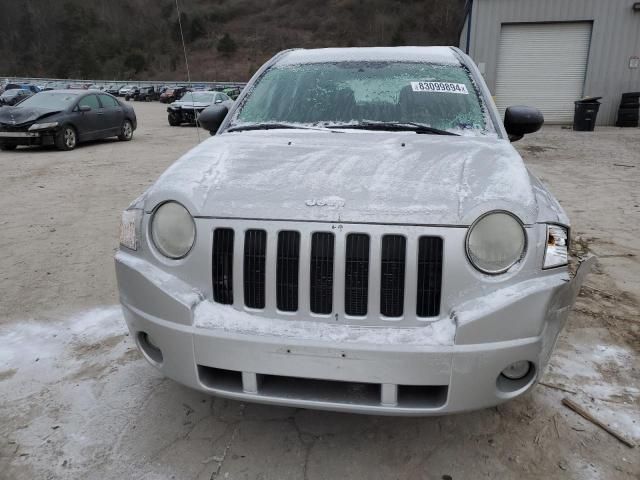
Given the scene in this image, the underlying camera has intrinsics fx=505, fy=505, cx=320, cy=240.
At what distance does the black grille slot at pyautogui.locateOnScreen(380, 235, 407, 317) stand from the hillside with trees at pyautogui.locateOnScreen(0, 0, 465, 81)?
8732 centimetres

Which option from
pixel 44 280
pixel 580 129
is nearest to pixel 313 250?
pixel 44 280

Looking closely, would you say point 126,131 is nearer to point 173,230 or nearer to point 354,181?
point 173,230

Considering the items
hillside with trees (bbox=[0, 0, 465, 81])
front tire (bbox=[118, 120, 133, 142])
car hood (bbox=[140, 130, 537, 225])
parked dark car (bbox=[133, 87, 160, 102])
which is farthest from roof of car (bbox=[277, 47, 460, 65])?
hillside with trees (bbox=[0, 0, 465, 81])

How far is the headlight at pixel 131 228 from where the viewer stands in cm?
233

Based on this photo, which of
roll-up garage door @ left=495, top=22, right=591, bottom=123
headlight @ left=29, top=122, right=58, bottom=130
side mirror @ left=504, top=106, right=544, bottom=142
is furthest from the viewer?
roll-up garage door @ left=495, top=22, right=591, bottom=123

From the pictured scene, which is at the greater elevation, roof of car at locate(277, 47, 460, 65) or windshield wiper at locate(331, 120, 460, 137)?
roof of car at locate(277, 47, 460, 65)

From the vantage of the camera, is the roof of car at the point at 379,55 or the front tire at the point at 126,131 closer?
the roof of car at the point at 379,55

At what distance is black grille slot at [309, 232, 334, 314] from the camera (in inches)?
79.4

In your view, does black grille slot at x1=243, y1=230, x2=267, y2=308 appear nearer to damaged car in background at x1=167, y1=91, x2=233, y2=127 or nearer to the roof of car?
the roof of car

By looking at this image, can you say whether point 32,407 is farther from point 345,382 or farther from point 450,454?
point 450,454

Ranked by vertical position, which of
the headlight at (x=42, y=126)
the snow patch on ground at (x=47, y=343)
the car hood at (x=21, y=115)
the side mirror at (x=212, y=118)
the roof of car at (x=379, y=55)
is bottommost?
the snow patch on ground at (x=47, y=343)

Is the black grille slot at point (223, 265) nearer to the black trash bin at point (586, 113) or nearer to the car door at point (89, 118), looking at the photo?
the car door at point (89, 118)

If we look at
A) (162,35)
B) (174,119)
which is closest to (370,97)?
(174,119)

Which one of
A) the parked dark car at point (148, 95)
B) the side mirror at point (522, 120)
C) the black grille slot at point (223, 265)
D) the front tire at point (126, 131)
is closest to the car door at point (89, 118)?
the front tire at point (126, 131)
